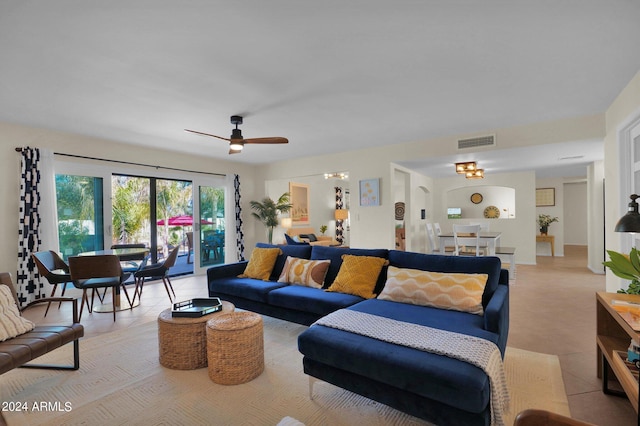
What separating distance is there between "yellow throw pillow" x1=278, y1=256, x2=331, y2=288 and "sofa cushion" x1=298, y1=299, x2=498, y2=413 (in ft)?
3.37

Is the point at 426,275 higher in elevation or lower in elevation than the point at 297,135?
lower

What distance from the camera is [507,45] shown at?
7.66ft

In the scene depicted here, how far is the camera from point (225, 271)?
12.5 ft

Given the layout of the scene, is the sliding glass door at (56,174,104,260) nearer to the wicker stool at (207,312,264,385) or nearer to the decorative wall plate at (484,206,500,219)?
the wicker stool at (207,312,264,385)

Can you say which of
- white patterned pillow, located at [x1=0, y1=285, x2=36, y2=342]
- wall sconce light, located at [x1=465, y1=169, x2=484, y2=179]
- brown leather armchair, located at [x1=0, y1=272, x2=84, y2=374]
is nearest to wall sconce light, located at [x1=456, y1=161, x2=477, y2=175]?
wall sconce light, located at [x1=465, y1=169, x2=484, y2=179]

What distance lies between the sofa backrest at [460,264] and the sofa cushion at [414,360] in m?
0.39

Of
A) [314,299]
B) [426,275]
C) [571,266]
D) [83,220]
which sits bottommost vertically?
[571,266]

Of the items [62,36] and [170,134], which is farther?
[170,134]

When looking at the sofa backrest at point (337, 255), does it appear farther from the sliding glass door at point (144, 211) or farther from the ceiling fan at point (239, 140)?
the sliding glass door at point (144, 211)

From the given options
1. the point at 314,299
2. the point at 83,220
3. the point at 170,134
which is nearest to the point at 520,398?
the point at 314,299

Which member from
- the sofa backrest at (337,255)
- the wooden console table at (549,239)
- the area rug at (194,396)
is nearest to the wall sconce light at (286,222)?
the sofa backrest at (337,255)

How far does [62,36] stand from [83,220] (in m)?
3.56

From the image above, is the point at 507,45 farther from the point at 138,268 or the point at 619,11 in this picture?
the point at 138,268

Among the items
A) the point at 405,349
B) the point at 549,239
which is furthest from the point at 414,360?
the point at 549,239
